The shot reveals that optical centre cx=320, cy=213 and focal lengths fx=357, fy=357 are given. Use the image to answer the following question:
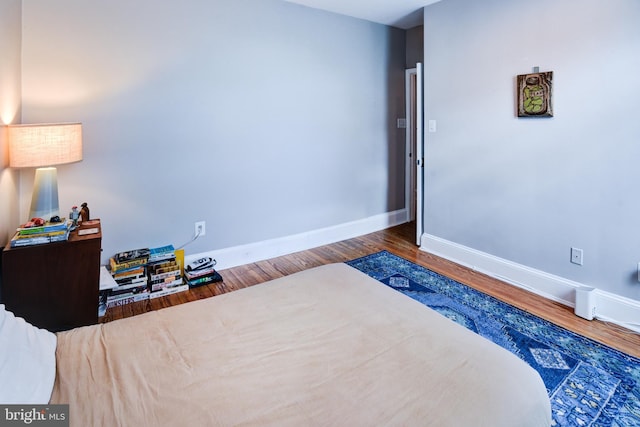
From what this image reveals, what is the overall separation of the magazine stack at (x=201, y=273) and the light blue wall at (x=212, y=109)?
198 millimetres

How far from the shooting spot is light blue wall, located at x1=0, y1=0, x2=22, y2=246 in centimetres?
203

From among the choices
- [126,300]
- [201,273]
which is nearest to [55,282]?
[126,300]

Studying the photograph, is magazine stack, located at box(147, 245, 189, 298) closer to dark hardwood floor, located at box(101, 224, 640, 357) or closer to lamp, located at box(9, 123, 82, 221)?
dark hardwood floor, located at box(101, 224, 640, 357)

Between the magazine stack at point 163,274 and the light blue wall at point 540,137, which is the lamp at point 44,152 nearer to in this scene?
the magazine stack at point 163,274

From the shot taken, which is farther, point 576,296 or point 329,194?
point 329,194

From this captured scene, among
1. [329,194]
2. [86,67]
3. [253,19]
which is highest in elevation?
[253,19]

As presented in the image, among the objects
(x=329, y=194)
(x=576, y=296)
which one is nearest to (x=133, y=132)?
(x=329, y=194)

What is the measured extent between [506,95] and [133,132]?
3094mm

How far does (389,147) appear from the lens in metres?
4.61

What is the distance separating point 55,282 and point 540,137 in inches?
139

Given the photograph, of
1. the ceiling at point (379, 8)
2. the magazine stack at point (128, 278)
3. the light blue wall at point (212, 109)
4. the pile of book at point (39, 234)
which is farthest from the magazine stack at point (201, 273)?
the ceiling at point (379, 8)

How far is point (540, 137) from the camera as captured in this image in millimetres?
2805

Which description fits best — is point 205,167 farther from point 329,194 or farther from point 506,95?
point 506,95

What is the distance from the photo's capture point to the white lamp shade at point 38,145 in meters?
2.16
